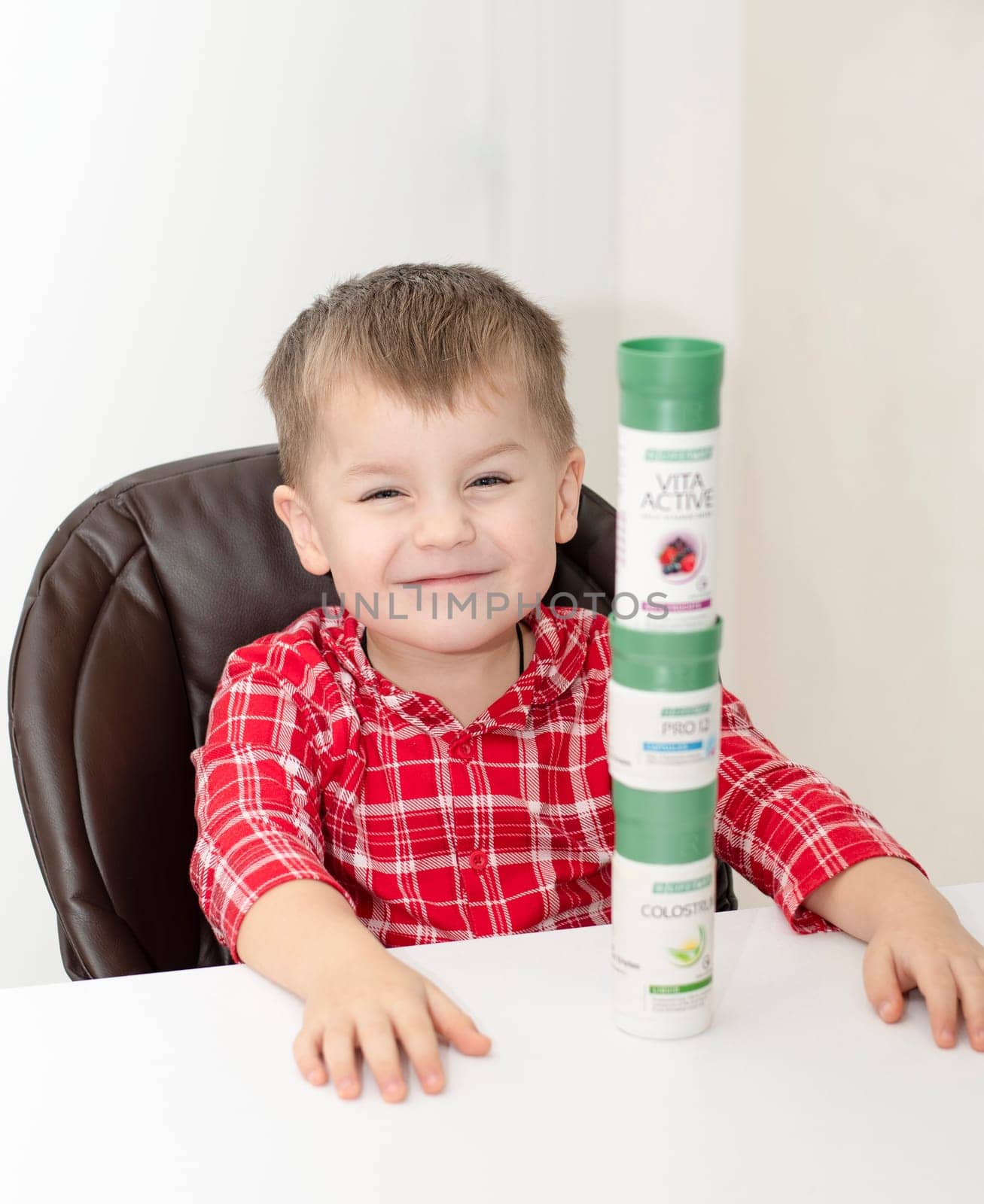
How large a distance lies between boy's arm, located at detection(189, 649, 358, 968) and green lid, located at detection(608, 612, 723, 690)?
283 mm

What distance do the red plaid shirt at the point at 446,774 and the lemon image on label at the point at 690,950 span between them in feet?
1.15

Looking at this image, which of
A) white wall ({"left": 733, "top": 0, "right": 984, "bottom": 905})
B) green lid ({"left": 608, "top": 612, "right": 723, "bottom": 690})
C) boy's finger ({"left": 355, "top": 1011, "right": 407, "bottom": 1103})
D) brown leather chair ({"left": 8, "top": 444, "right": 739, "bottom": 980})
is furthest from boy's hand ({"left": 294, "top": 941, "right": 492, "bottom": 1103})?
white wall ({"left": 733, "top": 0, "right": 984, "bottom": 905})

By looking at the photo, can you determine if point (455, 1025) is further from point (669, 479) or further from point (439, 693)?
point (439, 693)

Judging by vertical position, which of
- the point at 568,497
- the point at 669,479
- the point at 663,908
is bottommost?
the point at 663,908

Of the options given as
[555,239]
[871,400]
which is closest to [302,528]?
[871,400]

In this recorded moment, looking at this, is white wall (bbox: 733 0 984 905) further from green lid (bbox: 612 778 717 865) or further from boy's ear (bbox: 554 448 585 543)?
green lid (bbox: 612 778 717 865)

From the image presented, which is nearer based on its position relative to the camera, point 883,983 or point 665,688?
point 665,688

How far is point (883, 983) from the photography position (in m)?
0.82

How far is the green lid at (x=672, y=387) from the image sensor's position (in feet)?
2.12

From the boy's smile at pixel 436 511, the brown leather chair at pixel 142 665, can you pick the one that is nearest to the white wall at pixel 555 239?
the brown leather chair at pixel 142 665

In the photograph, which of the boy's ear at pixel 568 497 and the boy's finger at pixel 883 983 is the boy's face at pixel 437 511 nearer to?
the boy's ear at pixel 568 497

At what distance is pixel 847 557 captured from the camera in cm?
196

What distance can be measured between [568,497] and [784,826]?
376mm

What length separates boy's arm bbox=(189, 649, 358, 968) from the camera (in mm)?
949
